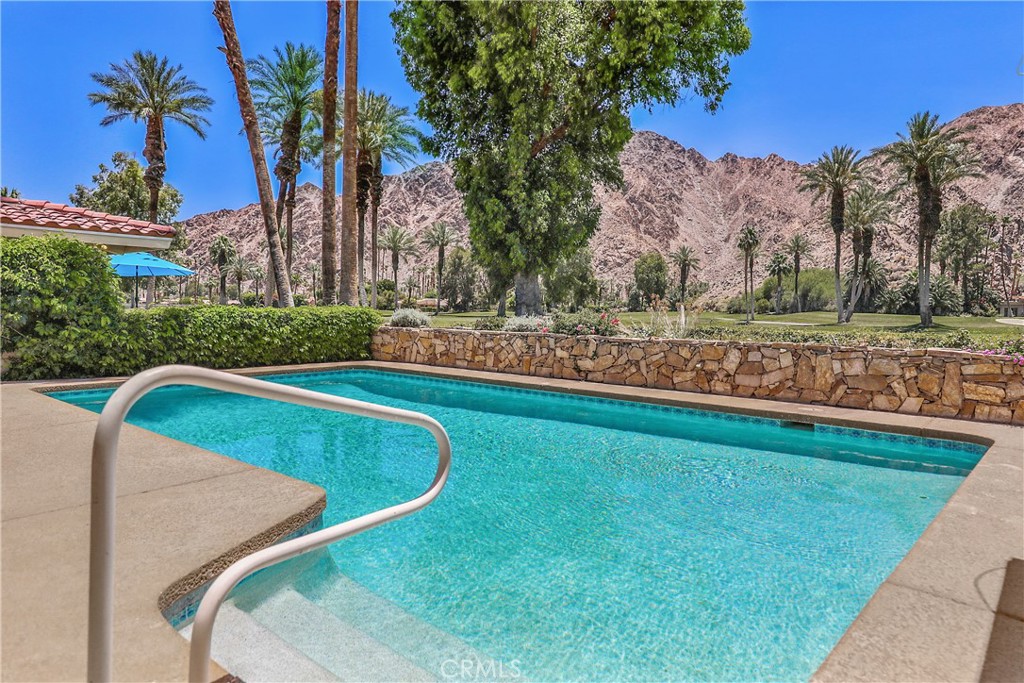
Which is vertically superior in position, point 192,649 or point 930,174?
point 930,174

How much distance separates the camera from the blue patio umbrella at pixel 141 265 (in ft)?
55.3

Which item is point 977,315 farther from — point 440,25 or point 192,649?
point 192,649

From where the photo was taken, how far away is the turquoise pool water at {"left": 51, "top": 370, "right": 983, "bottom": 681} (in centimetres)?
278

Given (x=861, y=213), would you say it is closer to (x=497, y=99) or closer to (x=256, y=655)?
(x=497, y=99)

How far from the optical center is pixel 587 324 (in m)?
11.1

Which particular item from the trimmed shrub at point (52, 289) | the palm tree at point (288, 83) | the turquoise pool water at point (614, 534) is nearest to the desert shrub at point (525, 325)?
the turquoise pool water at point (614, 534)

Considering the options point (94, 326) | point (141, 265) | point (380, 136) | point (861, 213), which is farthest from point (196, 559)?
point (861, 213)

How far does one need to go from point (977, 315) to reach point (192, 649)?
63.9 meters

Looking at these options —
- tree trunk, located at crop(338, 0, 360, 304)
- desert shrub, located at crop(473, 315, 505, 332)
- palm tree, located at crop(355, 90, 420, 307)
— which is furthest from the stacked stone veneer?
palm tree, located at crop(355, 90, 420, 307)

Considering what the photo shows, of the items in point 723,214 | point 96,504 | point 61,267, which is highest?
point 723,214

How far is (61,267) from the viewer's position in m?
9.05

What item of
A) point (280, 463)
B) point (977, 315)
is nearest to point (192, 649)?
point (280, 463)

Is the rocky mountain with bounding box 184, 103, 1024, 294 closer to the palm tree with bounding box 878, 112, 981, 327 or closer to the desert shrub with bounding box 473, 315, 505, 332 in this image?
the palm tree with bounding box 878, 112, 981, 327

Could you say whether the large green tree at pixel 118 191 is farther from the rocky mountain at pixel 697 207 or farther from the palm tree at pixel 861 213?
the palm tree at pixel 861 213
